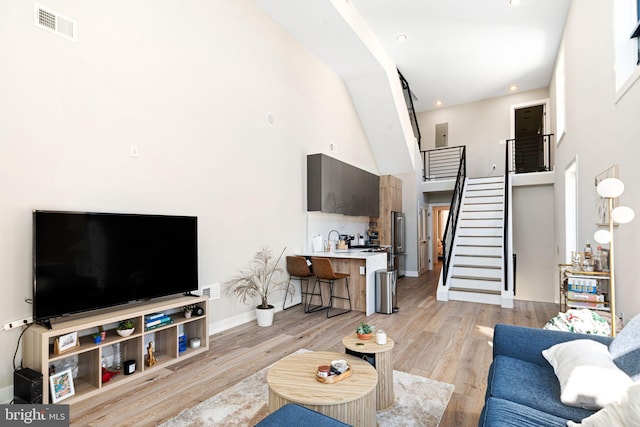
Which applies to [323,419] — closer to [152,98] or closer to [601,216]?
[152,98]

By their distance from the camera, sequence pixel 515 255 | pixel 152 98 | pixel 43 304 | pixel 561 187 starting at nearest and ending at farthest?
pixel 43 304 → pixel 152 98 → pixel 561 187 → pixel 515 255

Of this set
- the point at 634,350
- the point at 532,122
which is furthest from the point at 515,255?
the point at 634,350

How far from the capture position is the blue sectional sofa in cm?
149

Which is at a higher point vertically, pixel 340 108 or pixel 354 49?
pixel 354 49

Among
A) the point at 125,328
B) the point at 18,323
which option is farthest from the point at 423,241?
the point at 18,323

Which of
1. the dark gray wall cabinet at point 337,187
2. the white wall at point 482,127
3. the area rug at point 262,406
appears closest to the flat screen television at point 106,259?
the area rug at point 262,406

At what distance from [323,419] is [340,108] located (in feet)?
20.5

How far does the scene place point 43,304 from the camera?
2.45 m

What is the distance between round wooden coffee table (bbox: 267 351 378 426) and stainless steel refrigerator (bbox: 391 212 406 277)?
5748mm

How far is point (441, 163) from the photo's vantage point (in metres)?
10.5

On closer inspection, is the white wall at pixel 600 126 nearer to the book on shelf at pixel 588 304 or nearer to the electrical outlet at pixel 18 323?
the book on shelf at pixel 588 304

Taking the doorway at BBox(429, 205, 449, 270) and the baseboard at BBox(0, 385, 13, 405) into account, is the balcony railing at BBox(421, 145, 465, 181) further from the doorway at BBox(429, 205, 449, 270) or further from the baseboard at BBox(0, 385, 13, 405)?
the baseboard at BBox(0, 385, 13, 405)

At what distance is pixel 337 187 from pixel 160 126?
3.27 m

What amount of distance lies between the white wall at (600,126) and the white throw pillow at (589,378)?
1.33m
